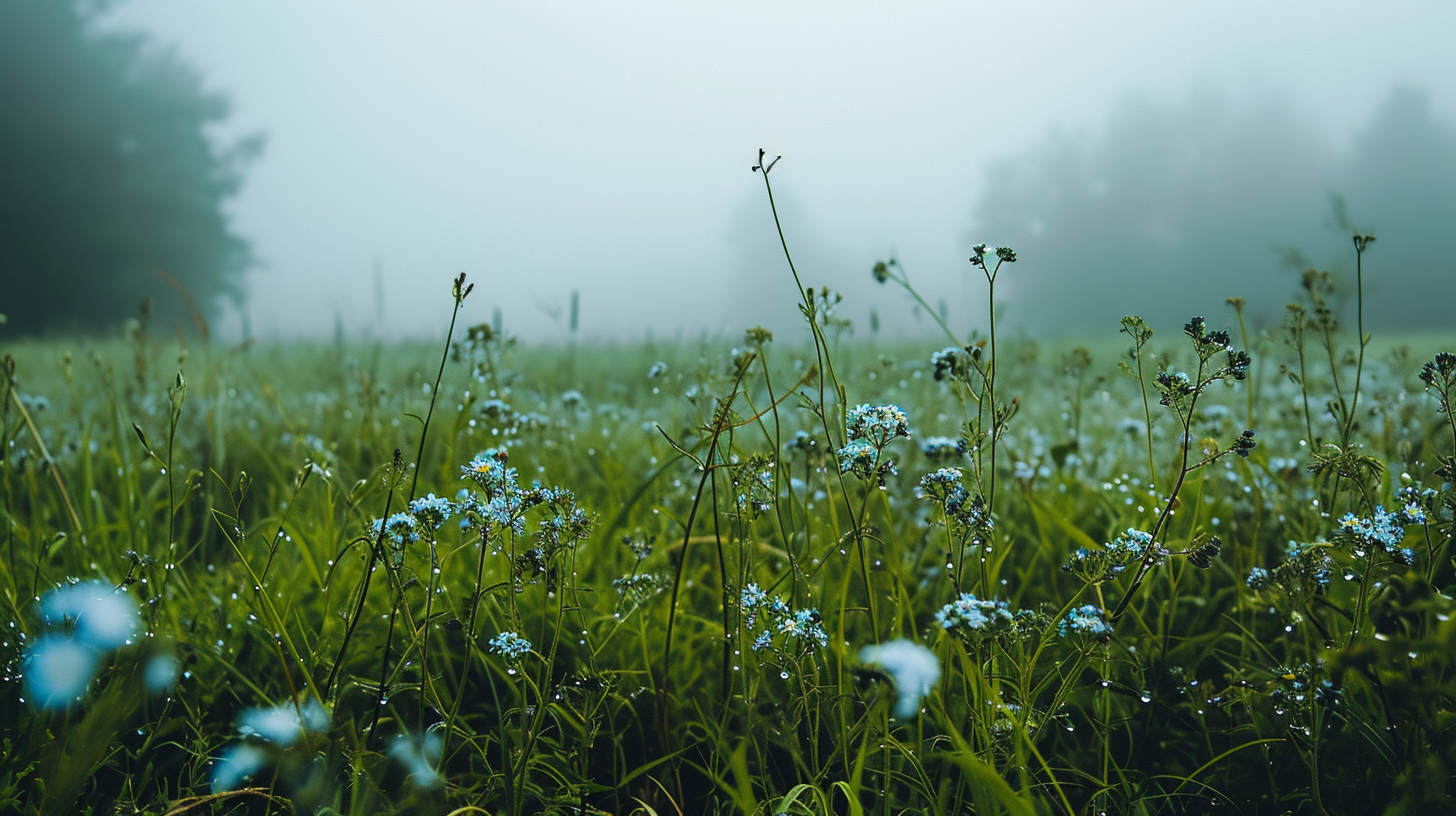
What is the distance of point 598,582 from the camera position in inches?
86.7

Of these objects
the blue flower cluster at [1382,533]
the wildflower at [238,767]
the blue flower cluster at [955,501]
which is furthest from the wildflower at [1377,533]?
the wildflower at [238,767]

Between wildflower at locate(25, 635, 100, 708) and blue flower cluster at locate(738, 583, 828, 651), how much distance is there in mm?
1367

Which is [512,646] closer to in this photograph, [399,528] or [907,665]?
[399,528]

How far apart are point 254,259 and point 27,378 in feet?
107

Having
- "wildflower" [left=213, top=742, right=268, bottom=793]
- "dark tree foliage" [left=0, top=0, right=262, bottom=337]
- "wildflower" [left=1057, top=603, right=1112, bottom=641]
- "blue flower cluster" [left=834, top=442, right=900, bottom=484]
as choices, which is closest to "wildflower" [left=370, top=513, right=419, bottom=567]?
"wildflower" [left=213, top=742, right=268, bottom=793]

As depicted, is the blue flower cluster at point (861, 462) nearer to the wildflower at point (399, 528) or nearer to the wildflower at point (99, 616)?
the wildflower at point (399, 528)

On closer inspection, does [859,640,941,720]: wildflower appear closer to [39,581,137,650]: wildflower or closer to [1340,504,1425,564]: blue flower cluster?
[1340,504,1425,564]: blue flower cluster

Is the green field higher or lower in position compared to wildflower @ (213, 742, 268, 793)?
higher

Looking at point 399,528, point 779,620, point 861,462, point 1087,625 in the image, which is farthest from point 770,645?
point 399,528

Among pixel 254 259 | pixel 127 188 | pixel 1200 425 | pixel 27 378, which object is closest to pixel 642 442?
pixel 1200 425

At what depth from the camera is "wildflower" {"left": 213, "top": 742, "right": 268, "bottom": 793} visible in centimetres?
155

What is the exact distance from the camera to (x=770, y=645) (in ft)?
4.92

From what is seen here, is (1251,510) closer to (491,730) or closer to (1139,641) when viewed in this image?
(1139,641)

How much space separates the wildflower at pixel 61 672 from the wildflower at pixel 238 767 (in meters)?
0.35
